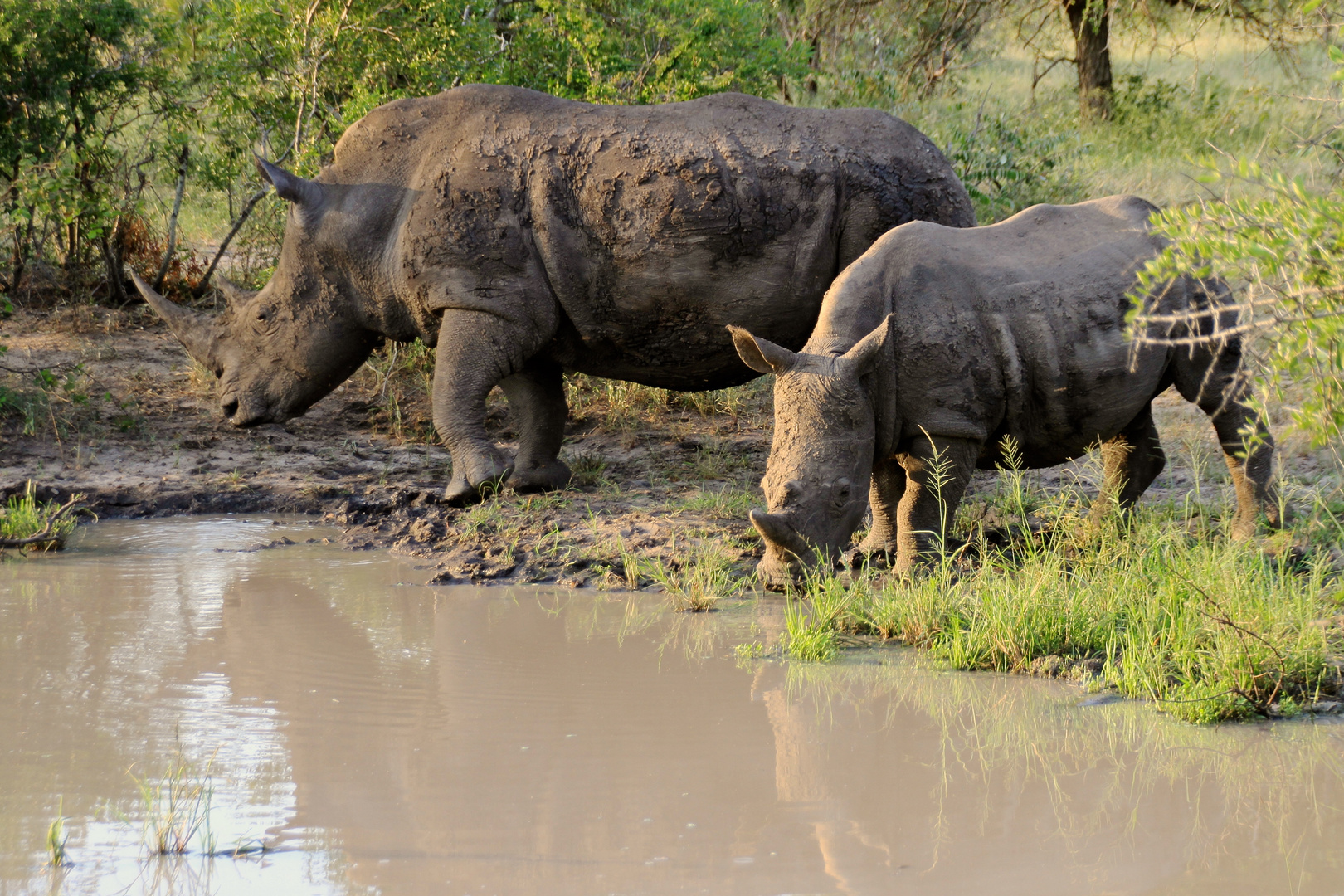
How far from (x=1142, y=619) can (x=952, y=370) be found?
4.44 ft

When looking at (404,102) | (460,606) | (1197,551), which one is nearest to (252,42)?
(404,102)

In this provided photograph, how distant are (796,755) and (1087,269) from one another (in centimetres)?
293

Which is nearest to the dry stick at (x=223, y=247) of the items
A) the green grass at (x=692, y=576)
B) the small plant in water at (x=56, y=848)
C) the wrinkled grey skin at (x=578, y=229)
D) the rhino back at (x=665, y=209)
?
the wrinkled grey skin at (x=578, y=229)

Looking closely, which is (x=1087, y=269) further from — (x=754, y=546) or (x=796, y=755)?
(x=796, y=755)

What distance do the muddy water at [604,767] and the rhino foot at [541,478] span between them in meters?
2.04

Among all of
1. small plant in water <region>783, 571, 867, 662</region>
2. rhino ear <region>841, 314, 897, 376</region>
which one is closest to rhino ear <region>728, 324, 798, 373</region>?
rhino ear <region>841, 314, 897, 376</region>

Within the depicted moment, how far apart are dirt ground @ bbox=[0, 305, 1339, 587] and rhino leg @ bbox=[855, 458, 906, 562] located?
21.6 inches

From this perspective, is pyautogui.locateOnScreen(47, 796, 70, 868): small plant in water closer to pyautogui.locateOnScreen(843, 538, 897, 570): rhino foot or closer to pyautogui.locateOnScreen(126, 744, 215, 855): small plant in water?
pyautogui.locateOnScreen(126, 744, 215, 855): small plant in water

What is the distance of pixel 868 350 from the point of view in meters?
5.34

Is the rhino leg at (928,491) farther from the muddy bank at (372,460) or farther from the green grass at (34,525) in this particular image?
the green grass at (34,525)

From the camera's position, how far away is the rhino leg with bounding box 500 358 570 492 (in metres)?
7.73

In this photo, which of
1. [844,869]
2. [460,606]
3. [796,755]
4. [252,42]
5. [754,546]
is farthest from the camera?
[252,42]

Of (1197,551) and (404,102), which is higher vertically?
(404,102)

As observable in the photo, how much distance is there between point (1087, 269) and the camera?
5.87 m
